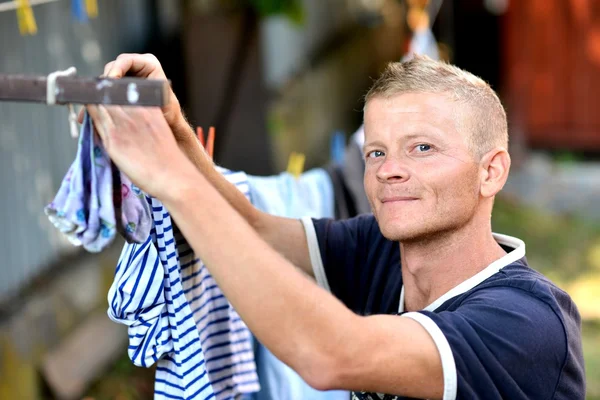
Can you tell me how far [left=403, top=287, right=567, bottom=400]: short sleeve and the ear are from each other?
29cm

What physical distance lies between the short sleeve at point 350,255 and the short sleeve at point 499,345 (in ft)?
1.68

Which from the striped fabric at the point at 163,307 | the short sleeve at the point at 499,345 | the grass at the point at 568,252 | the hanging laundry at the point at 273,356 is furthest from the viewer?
the grass at the point at 568,252

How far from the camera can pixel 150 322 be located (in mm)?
2074

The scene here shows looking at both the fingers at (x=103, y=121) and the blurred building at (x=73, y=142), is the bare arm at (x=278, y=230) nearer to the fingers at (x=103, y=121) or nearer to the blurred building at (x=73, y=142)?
the fingers at (x=103, y=121)

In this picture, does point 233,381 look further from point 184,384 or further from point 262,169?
point 262,169

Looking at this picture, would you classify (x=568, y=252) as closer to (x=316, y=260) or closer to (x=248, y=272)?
(x=316, y=260)

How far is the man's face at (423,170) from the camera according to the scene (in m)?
2.08

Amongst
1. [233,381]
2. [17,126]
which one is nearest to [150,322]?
[233,381]

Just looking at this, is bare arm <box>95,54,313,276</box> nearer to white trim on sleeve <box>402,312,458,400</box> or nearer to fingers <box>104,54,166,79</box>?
fingers <box>104,54,166,79</box>

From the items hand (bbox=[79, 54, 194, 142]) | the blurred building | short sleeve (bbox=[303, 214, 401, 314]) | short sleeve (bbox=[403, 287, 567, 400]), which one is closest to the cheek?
short sleeve (bbox=[403, 287, 567, 400])

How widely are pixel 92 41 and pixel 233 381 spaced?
2.92 m

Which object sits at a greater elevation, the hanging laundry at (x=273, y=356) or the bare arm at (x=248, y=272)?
the bare arm at (x=248, y=272)

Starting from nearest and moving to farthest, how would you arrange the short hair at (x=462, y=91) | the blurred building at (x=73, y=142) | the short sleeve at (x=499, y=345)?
1. the short sleeve at (x=499, y=345)
2. the short hair at (x=462, y=91)
3. the blurred building at (x=73, y=142)

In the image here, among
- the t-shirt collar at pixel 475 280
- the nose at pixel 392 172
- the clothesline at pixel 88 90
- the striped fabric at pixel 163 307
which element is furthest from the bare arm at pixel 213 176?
the t-shirt collar at pixel 475 280
